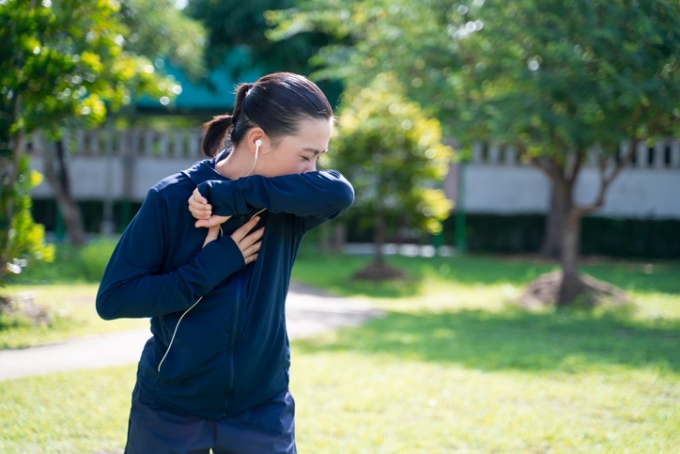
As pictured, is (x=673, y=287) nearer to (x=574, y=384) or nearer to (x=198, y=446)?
(x=574, y=384)

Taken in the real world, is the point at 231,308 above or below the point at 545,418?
above

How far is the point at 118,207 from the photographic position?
67.9ft

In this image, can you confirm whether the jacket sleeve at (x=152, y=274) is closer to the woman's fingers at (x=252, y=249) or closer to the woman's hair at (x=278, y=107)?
the woman's fingers at (x=252, y=249)

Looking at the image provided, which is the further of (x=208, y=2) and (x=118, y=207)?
(x=118, y=207)

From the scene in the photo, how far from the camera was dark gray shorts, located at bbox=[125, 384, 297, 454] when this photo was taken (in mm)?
2168

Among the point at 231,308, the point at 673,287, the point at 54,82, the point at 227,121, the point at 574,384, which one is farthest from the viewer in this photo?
the point at 673,287

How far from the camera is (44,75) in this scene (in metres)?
6.35

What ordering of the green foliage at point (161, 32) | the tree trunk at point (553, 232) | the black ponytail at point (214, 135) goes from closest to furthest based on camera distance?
the black ponytail at point (214, 135) → the green foliage at point (161, 32) → the tree trunk at point (553, 232)

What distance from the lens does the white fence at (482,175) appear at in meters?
20.0

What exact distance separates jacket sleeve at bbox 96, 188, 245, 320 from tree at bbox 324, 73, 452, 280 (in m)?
10.1

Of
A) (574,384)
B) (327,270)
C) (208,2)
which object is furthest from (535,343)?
(208,2)

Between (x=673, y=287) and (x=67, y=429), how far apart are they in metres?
10.9

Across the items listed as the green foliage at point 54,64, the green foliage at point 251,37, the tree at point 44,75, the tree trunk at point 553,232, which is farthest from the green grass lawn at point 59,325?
the tree trunk at point 553,232

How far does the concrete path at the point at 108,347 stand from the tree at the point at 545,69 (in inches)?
120
